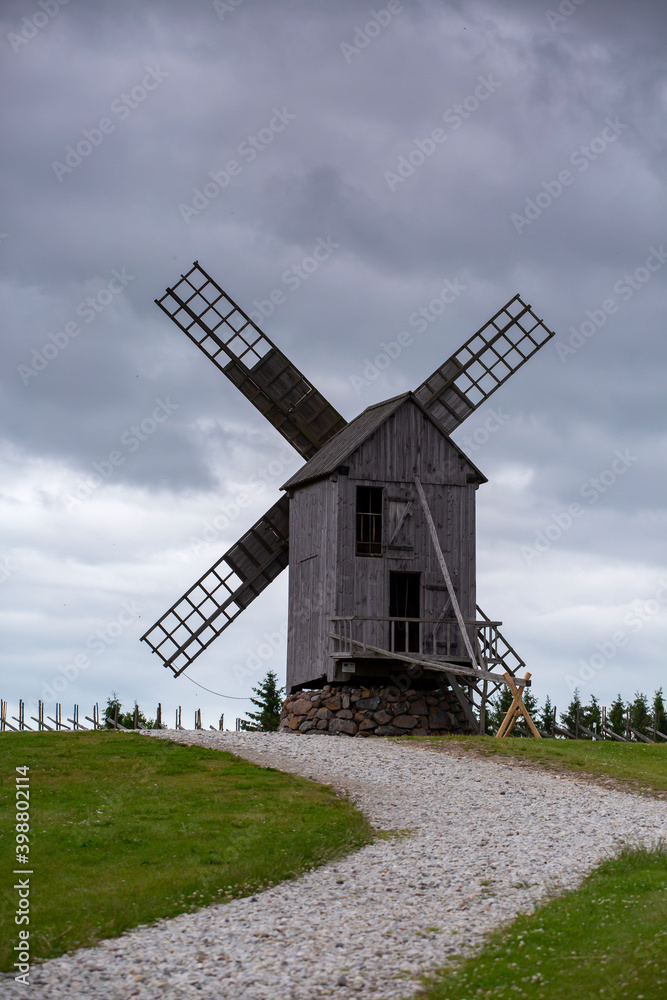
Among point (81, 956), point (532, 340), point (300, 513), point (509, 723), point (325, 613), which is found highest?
point (532, 340)

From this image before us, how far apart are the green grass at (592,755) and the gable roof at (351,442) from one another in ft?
28.7

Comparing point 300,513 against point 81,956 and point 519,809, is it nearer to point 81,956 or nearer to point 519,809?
point 519,809

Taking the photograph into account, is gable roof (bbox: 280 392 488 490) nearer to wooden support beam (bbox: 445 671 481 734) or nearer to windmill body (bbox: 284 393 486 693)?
windmill body (bbox: 284 393 486 693)

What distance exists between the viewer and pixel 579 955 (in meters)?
12.6

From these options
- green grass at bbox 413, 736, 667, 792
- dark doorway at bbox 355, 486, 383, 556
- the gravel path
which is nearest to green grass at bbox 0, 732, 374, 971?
the gravel path

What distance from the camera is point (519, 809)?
20844 mm

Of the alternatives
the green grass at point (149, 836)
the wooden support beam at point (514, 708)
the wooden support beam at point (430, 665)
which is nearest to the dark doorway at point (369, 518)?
the wooden support beam at point (430, 665)

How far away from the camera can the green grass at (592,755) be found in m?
24.8

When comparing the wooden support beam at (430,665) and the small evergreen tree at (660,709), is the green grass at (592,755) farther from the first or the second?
the small evergreen tree at (660,709)

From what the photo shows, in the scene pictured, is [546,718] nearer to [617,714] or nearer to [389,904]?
[617,714]

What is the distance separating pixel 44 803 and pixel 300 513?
16134 mm

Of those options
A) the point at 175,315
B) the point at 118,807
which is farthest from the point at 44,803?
the point at 175,315

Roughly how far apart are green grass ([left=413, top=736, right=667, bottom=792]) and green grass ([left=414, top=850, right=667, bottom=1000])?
970cm

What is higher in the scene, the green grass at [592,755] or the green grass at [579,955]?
the green grass at [592,755]
